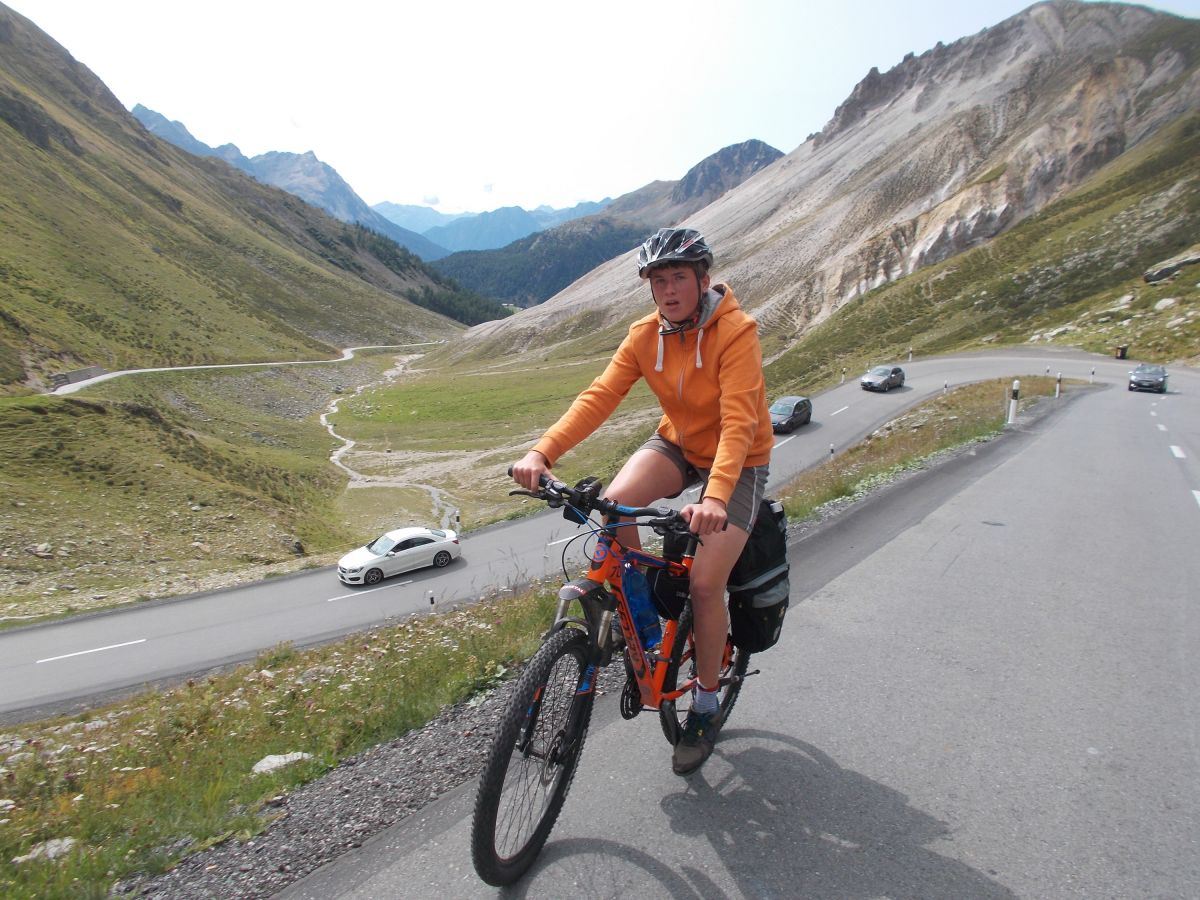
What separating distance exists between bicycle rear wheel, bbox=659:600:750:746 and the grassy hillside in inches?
2080

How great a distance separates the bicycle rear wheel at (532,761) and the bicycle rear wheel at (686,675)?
1.80 feet

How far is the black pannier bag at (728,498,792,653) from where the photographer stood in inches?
159

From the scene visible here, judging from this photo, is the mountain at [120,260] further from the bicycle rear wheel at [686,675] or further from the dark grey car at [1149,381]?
the dark grey car at [1149,381]

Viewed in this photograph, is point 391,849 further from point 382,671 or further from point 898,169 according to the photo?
point 898,169

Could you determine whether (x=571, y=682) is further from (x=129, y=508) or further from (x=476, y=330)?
(x=476, y=330)

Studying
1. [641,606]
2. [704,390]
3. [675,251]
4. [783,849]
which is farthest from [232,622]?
[675,251]

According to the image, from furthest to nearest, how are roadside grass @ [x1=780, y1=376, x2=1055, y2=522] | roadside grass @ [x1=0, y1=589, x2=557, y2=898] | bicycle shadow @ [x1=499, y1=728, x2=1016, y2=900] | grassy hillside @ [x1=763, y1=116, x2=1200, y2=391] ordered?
grassy hillside @ [x1=763, y1=116, x2=1200, y2=391]
roadside grass @ [x1=780, y1=376, x2=1055, y2=522]
roadside grass @ [x1=0, y1=589, x2=557, y2=898]
bicycle shadow @ [x1=499, y1=728, x2=1016, y2=900]

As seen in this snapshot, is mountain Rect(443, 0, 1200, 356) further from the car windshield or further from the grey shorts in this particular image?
the grey shorts

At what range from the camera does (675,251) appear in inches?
149

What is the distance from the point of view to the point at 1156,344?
45969 millimetres

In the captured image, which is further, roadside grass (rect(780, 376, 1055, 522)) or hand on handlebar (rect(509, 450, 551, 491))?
roadside grass (rect(780, 376, 1055, 522))

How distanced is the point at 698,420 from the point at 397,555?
22.9 metres

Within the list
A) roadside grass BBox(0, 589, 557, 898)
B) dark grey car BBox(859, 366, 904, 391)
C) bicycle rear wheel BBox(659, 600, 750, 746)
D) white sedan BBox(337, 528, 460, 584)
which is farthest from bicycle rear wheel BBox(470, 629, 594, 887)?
dark grey car BBox(859, 366, 904, 391)

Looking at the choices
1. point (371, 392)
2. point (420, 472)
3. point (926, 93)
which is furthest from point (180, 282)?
point (926, 93)
